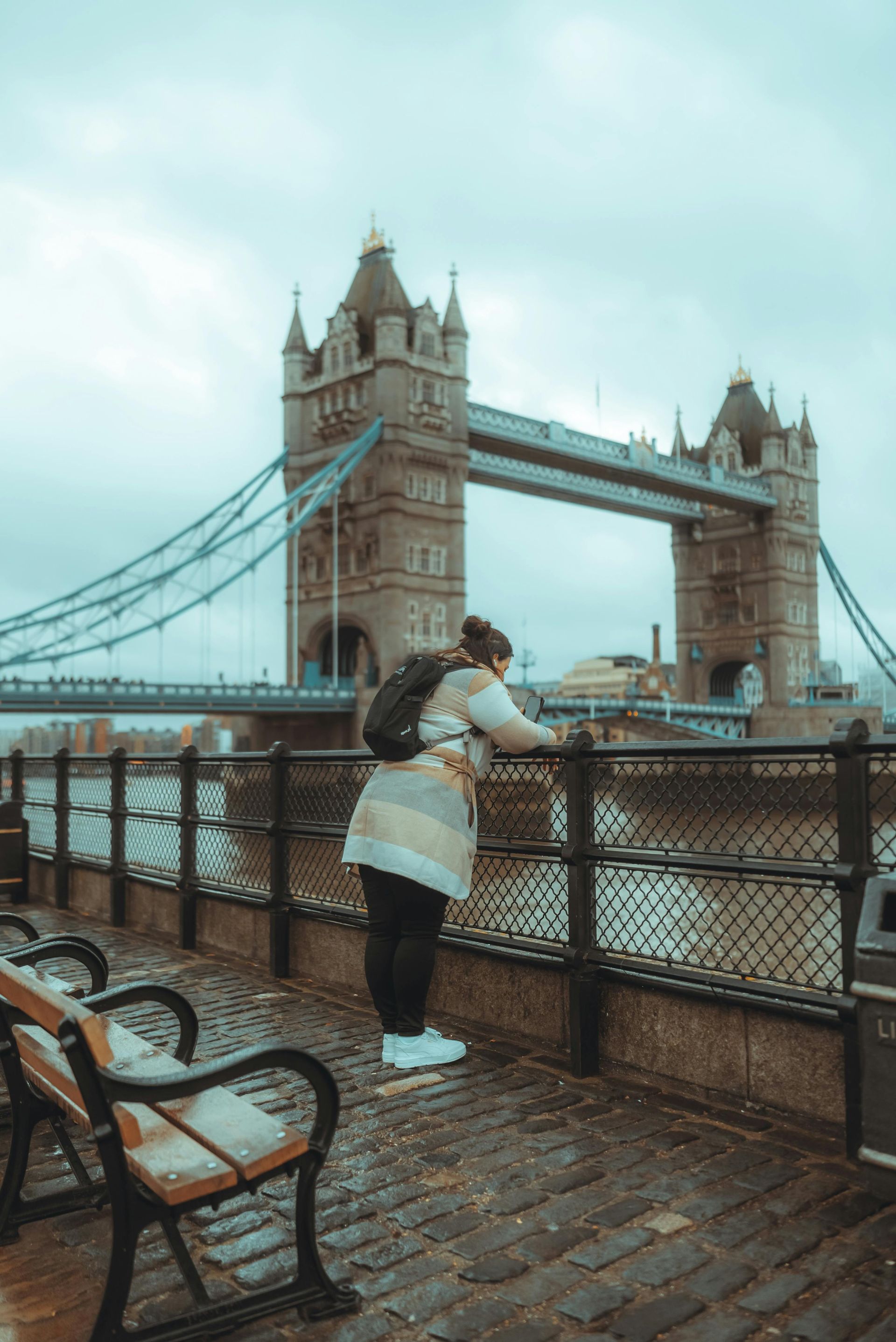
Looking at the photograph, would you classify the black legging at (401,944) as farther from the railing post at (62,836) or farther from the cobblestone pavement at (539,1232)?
the railing post at (62,836)

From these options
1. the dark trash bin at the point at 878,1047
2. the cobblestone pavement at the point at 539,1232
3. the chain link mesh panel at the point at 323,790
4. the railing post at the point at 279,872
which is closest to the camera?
the cobblestone pavement at the point at 539,1232

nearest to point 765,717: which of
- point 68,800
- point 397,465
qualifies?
point 397,465

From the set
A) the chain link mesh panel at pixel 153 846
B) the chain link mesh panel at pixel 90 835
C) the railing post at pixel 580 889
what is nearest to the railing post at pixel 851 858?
the railing post at pixel 580 889

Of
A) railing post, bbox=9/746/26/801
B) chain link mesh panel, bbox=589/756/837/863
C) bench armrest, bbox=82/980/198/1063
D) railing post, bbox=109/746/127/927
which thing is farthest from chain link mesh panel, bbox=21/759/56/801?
bench armrest, bbox=82/980/198/1063

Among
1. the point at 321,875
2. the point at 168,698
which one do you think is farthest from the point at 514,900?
the point at 168,698

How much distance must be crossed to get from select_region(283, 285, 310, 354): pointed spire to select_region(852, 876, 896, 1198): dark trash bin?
5282 cm

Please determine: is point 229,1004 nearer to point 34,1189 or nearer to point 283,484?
point 34,1189

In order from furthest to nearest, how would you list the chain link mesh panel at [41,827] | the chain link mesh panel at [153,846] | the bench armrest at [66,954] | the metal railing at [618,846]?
the chain link mesh panel at [41,827], the chain link mesh panel at [153,846], the metal railing at [618,846], the bench armrest at [66,954]

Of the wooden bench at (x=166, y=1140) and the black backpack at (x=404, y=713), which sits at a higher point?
A: the black backpack at (x=404, y=713)

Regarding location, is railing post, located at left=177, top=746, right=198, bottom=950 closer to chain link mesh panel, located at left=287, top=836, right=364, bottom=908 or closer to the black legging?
chain link mesh panel, located at left=287, top=836, right=364, bottom=908

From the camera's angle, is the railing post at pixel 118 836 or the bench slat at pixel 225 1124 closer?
the bench slat at pixel 225 1124

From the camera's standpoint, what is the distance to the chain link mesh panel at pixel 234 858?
5.81 metres

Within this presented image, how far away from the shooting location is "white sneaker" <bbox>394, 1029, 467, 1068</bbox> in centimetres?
378

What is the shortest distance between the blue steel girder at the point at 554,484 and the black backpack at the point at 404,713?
46.9m
